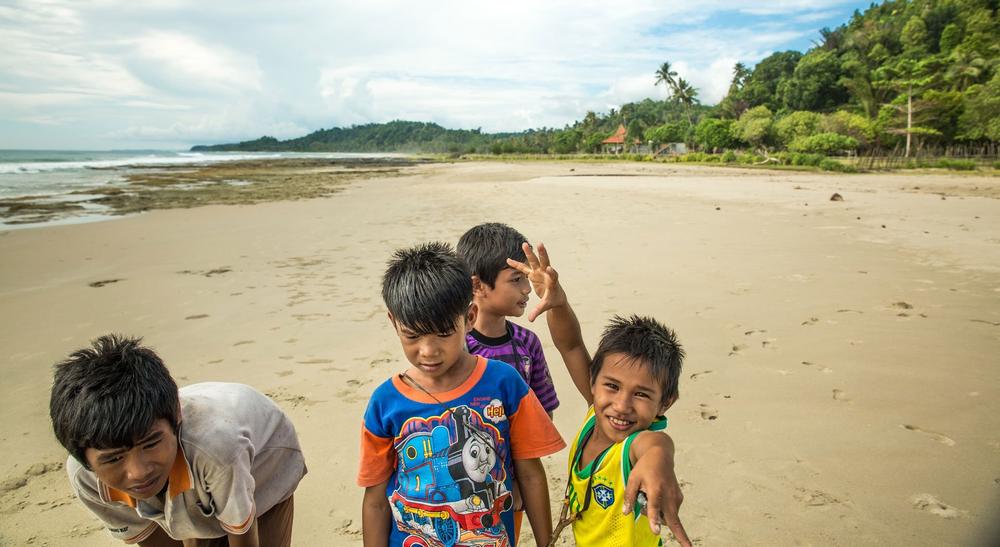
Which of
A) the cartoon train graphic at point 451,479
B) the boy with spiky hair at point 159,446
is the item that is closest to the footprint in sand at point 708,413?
the cartoon train graphic at point 451,479

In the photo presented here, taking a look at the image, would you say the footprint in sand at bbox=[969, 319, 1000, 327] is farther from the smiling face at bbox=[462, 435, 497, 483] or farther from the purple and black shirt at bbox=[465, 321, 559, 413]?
the smiling face at bbox=[462, 435, 497, 483]

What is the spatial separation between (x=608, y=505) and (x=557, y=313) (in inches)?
27.4

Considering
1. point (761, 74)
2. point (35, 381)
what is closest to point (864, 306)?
point (35, 381)

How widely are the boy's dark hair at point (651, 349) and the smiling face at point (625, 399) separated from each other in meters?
0.02

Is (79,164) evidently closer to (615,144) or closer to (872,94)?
(615,144)

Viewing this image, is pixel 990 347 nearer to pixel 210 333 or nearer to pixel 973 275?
pixel 973 275

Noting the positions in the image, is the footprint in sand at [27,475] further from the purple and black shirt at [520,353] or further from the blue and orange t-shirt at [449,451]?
the purple and black shirt at [520,353]

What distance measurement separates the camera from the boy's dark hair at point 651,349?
1.63 meters

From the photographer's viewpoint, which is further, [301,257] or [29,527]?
[301,257]

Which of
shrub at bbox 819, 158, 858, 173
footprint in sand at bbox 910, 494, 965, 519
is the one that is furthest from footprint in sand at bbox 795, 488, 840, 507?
shrub at bbox 819, 158, 858, 173

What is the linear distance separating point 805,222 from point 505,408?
10.4 metres

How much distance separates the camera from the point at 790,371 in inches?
149

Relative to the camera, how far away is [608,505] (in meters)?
1.54

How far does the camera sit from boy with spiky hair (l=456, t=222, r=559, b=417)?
2143 millimetres
